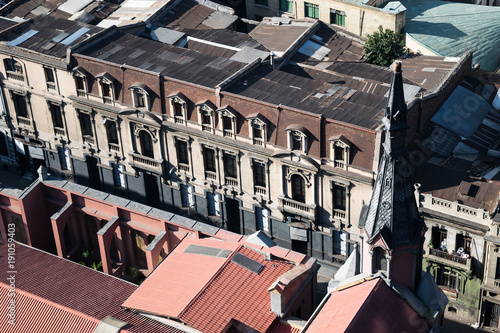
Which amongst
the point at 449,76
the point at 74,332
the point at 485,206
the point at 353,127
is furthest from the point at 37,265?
the point at 449,76

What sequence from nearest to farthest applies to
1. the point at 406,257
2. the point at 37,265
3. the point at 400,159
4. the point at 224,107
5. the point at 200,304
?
the point at 400,159 < the point at 406,257 < the point at 200,304 < the point at 37,265 < the point at 224,107

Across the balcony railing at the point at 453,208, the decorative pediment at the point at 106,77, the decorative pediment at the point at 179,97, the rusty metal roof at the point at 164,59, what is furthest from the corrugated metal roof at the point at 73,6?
the balcony railing at the point at 453,208

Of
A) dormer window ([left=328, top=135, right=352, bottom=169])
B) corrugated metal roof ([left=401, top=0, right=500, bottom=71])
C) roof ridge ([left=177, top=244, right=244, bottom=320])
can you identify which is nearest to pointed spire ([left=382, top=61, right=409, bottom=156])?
roof ridge ([left=177, top=244, right=244, bottom=320])

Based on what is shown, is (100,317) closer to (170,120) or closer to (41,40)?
(170,120)

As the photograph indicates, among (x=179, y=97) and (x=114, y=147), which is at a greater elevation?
(x=179, y=97)

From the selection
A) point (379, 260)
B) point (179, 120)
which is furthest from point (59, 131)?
point (379, 260)

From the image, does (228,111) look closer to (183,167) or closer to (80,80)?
(183,167)
